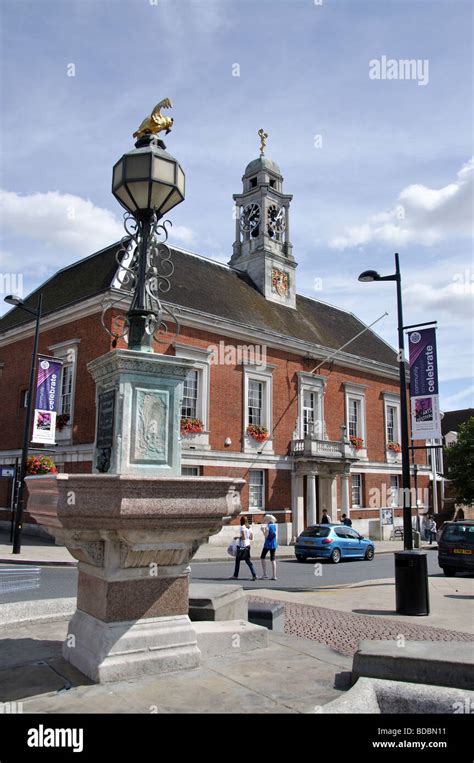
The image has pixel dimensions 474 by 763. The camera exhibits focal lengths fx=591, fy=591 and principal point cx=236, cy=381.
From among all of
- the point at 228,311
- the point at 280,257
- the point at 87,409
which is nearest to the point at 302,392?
the point at 228,311

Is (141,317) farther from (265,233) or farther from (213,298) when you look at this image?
(265,233)

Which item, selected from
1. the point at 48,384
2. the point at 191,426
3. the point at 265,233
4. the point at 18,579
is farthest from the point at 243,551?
the point at 265,233

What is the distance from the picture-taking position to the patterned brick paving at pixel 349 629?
26.8ft

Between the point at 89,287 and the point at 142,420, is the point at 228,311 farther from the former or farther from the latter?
the point at 142,420

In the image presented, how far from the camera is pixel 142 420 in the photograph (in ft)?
17.6

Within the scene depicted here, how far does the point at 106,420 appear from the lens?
553cm

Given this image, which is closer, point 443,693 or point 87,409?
point 443,693

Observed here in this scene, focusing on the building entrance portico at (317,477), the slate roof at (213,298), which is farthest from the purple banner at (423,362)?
the building entrance portico at (317,477)

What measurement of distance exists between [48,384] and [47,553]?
5774mm

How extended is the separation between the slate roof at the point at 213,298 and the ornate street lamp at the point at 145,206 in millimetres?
17287

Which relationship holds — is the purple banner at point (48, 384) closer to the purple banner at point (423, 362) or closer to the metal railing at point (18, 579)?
the metal railing at point (18, 579)

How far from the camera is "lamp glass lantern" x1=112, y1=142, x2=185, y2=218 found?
5.87 metres

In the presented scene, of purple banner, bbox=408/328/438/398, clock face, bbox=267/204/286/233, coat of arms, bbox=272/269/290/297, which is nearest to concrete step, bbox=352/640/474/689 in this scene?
purple banner, bbox=408/328/438/398

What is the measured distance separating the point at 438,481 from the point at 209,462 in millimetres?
24652
